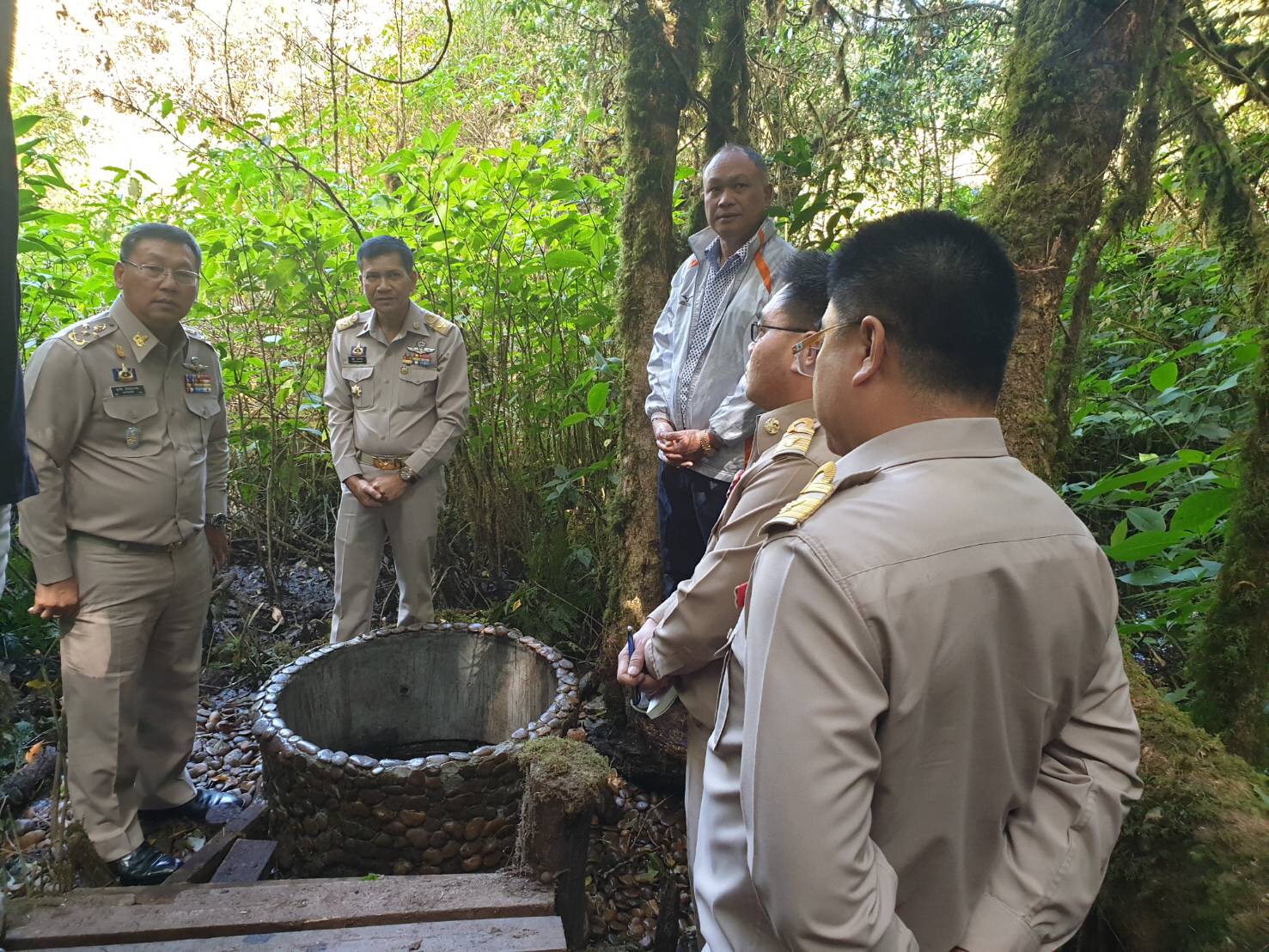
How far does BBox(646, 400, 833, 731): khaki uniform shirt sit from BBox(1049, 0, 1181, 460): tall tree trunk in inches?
53.1

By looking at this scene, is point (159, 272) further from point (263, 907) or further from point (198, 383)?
point (263, 907)

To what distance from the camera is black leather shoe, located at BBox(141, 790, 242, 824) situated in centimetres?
291

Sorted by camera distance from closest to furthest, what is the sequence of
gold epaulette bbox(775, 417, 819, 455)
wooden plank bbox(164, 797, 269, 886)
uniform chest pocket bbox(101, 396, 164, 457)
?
gold epaulette bbox(775, 417, 819, 455) < wooden plank bbox(164, 797, 269, 886) < uniform chest pocket bbox(101, 396, 164, 457)

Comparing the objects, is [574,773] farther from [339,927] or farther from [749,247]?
[749,247]

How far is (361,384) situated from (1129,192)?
3.33m

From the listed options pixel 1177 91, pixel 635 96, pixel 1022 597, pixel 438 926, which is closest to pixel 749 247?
pixel 635 96

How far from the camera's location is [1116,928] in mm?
1644

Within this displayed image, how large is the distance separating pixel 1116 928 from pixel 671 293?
2582mm

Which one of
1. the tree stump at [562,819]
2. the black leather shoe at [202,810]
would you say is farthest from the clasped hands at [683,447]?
the black leather shoe at [202,810]

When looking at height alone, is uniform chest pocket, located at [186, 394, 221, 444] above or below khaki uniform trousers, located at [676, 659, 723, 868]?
above

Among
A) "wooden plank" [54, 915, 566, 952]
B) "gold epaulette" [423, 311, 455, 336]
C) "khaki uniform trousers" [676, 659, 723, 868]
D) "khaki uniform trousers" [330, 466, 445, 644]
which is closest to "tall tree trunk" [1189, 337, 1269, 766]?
"khaki uniform trousers" [676, 659, 723, 868]

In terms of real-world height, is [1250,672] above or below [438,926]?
above

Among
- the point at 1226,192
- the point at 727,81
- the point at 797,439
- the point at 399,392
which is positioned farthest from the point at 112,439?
the point at 1226,192

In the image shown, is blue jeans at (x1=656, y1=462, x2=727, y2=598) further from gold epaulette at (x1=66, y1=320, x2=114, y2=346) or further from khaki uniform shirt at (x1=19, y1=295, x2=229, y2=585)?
gold epaulette at (x1=66, y1=320, x2=114, y2=346)
